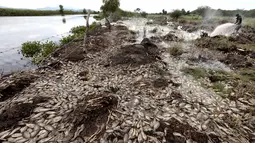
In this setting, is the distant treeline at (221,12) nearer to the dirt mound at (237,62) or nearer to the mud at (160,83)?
the dirt mound at (237,62)

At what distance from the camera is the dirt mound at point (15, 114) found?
4.09 m

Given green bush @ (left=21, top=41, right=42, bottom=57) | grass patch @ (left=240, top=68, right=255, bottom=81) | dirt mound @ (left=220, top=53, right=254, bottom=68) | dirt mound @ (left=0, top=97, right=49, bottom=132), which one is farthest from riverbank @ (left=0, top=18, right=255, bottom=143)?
green bush @ (left=21, top=41, right=42, bottom=57)

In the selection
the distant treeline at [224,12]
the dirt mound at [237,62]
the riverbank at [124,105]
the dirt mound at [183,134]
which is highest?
the distant treeline at [224,12]

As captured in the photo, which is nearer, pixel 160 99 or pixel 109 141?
pixel 109 141

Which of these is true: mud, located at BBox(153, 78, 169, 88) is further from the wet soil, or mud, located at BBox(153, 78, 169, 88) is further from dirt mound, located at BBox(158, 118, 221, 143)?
dirt mound, located at BBox(158, 118, 221, 143)

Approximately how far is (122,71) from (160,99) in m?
2.82

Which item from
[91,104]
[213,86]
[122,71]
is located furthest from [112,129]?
[213,86]

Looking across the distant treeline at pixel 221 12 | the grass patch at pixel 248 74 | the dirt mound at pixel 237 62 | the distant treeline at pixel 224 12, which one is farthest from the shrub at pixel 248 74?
the distant treeline at pixel 224 12

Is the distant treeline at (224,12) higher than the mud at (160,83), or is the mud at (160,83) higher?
the distant treeline at (224,12)

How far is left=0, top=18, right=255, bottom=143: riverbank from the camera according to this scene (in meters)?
3.97

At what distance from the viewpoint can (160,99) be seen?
18.4ft

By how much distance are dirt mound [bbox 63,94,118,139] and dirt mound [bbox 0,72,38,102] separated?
8.99ft

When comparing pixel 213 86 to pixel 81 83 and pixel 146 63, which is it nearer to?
pixel 146 63

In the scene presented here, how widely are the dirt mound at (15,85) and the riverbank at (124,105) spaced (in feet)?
0.10
